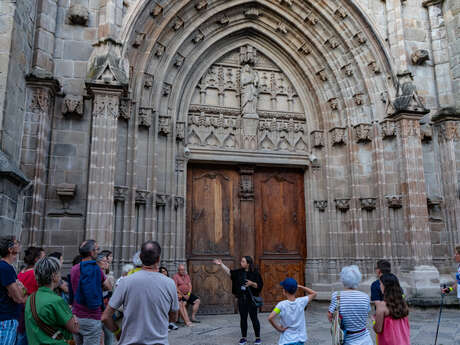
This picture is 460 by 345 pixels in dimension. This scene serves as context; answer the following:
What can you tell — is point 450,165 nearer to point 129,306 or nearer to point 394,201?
point 394,201

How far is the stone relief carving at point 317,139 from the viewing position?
1055 centimetres

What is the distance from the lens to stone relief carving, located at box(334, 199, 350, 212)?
998cm

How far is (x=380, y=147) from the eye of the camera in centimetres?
984

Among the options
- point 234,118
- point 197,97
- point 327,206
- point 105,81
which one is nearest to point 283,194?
point 327,206

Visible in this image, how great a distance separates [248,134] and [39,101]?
4911mm

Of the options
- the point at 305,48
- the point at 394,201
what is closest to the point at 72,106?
the point at 305,48

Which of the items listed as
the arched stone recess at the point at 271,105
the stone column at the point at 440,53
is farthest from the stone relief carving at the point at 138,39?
the stone column at the point at 440,53

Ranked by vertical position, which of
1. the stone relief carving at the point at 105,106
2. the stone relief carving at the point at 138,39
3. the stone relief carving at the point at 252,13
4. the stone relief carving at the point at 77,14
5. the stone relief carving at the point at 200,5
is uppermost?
the stone relief carving at the point at 252,13

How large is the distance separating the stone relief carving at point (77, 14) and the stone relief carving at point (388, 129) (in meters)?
7.13

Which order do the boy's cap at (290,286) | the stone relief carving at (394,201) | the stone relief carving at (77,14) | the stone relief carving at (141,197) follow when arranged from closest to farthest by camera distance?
the boy's cap at (290,286) < the stone relief carving at (77,14) < the stone relief carving at (141,197) < the stone relief carving at (394,201)

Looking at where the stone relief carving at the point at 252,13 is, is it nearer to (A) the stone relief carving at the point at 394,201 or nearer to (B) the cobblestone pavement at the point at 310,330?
(A) the stone relief carving at the point at 394,201

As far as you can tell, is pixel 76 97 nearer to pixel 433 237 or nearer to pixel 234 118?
pixel 234 118

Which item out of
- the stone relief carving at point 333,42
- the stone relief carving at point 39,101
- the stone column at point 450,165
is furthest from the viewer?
Answer: the stone relief carving at point 333,42

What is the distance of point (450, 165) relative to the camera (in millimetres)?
9828
